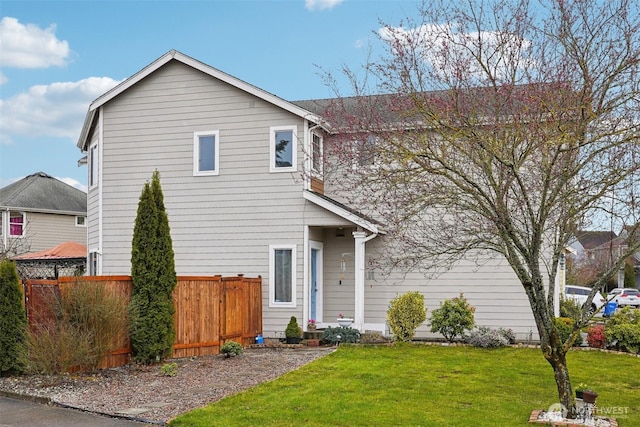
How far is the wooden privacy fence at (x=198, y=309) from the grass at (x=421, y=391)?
2.80 meters

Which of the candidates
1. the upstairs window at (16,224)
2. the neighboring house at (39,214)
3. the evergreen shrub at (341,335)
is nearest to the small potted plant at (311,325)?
the evergreen shrub at (341,335)

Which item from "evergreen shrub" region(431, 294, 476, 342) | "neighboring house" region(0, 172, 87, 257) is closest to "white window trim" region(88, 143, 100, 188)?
"evergreen shrub" region(431, 294, 476, 342)

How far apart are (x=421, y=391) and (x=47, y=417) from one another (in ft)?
17.9

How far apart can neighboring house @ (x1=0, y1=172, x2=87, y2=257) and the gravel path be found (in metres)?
20.4

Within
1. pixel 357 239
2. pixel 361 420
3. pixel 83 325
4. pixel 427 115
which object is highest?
pixel 427 115

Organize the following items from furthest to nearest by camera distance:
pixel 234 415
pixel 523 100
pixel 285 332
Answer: pixel 285 332, pixel 234 415, pixel 523 100

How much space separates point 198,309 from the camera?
46.2 ft

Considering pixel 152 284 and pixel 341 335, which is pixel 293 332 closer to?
pixel 341 335

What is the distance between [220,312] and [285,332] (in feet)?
7.13

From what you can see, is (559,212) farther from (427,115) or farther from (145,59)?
(145,59)

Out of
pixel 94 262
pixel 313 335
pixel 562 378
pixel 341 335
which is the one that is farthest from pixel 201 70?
pixel 562 378

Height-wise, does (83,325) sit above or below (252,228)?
below

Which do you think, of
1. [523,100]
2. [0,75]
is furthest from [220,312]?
[523,100]

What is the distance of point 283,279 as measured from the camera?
54.2 feet
